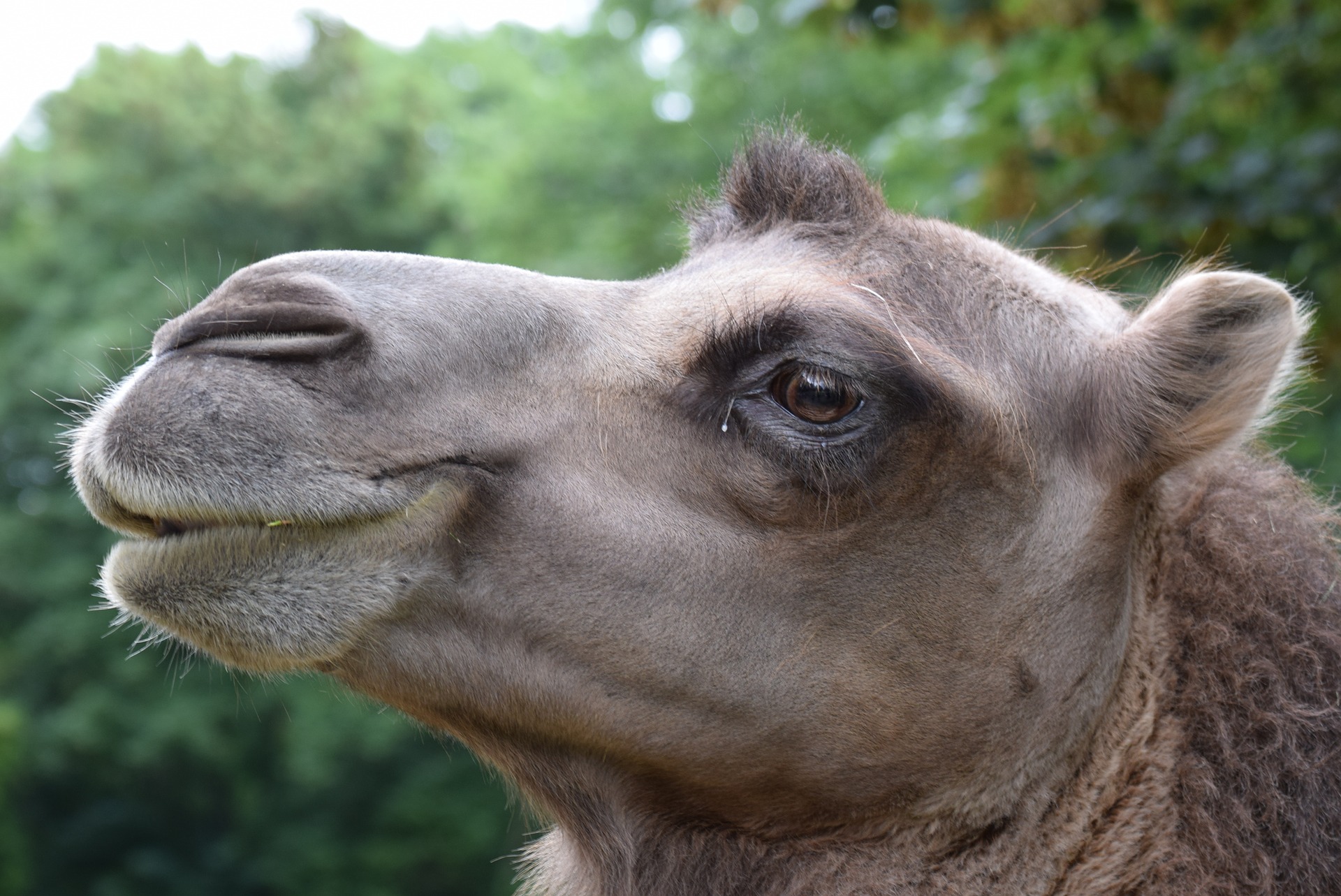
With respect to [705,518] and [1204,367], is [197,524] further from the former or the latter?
[1204,367]

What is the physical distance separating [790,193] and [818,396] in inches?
34.3

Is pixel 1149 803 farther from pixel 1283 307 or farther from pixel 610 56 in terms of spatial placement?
pixel 610 56

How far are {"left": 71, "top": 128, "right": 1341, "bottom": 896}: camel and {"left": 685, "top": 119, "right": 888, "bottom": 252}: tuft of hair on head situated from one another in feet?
1.03

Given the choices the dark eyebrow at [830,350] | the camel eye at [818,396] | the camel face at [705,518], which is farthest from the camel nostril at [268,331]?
the camel eye at [818,396]

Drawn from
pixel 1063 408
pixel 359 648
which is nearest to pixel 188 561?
pixel 359 648

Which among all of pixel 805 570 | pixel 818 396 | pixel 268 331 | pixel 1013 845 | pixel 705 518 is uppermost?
pixel 268 331

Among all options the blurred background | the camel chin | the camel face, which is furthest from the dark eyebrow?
the blurred background

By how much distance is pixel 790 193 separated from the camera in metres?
3.43

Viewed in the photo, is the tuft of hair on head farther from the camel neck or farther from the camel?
the camel neck

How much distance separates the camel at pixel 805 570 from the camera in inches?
102

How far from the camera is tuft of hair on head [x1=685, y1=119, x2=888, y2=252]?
3.34 metres

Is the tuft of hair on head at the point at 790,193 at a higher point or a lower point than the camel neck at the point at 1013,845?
higher

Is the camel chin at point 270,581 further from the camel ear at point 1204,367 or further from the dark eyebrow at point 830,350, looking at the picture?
the camel ear at point 1204,367

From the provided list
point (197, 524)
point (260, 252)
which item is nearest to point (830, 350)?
point (197, 524)
